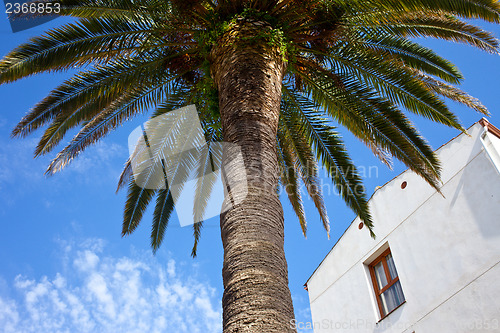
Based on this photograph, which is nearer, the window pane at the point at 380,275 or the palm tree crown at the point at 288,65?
the palm tree crown at the point at 288,65

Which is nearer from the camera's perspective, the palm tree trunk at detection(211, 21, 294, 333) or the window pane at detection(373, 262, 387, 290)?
the palm tree trunk at detection(211, 21, 294, 333)

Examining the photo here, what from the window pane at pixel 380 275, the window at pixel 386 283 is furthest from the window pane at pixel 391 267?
the window pane at pixel 380 275

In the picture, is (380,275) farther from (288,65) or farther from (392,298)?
(288,65)

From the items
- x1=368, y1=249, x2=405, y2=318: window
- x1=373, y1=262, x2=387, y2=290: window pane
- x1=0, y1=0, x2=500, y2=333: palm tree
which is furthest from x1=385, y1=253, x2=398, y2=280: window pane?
x1=0, y1=0, x2=500, y2=333: palm tree

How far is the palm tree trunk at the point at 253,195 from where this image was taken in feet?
13.2

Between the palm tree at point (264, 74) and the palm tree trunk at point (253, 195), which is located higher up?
the palm tree at point (264, 74)

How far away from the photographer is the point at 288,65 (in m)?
8.02

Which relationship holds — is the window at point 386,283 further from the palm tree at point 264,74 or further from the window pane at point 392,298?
the palm tree at point 264,74

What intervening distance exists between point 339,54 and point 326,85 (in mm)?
597

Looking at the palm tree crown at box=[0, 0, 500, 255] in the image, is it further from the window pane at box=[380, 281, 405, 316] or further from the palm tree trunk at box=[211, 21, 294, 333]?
the window pane at box=[380, 281, 405, 316]

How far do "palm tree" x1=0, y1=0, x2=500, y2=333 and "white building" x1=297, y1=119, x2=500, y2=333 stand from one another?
308 cm

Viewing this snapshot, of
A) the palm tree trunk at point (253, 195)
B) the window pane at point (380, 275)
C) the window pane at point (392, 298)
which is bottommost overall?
the palm tree trunk at point (253, 195)

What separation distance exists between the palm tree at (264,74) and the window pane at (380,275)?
4854 mm

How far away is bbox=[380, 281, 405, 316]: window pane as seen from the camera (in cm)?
1263
